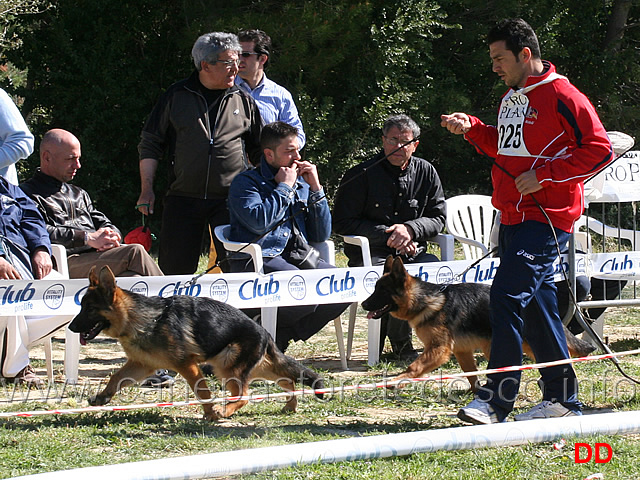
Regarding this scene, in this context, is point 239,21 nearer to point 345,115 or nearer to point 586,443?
point 345,115

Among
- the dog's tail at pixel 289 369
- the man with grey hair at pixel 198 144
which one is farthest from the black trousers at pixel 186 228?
the dog's tail at pixel 289 369

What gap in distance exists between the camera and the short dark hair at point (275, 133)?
610 centimetres

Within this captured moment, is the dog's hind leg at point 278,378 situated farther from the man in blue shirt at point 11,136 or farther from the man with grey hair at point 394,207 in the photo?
the man in blue shirt at point 11,136

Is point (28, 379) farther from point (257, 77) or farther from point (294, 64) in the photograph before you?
point (294, 64)

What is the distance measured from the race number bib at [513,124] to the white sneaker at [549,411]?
1.32 m

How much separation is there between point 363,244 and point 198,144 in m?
1.48

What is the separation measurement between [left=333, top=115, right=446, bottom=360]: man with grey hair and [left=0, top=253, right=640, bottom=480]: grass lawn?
0.92 metres

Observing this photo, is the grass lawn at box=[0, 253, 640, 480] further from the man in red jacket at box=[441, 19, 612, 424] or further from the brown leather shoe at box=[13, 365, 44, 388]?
the man in red jacket at box=[441, 19, 612, 424]

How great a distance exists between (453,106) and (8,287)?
12260 millimetres

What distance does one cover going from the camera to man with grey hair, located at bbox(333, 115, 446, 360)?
22.6 ft

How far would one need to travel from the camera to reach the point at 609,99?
685 inches

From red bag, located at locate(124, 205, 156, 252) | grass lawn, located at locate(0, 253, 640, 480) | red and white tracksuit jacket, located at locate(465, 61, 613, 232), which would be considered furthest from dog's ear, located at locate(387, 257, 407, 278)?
red bag, located at locate(124, 205, 156, 252)

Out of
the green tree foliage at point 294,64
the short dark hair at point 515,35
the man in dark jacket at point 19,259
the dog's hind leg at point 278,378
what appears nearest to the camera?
the short dark hair at point 515,35

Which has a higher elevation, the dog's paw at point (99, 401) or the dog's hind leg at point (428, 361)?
the dog's hind leg at point (428, 361)
